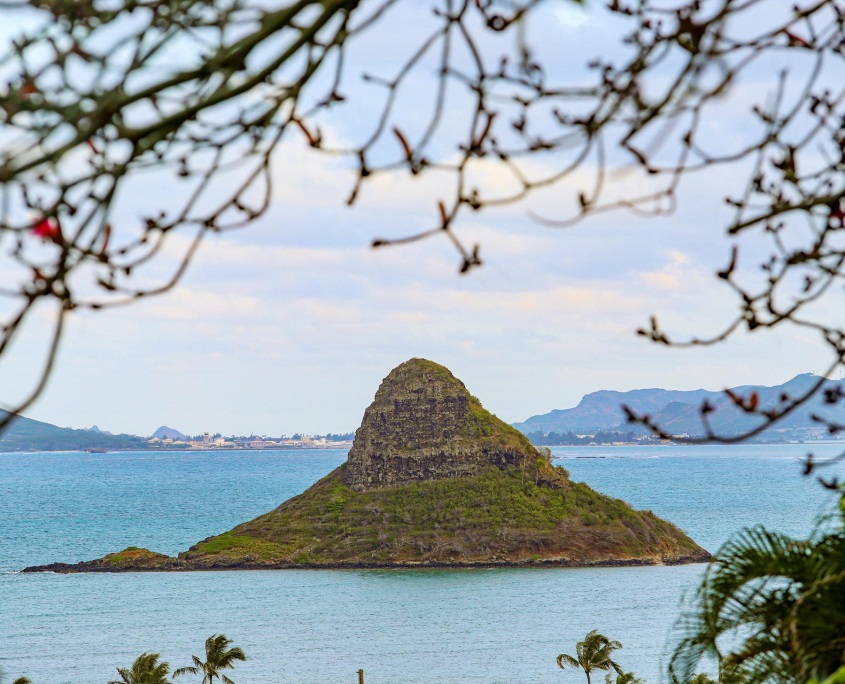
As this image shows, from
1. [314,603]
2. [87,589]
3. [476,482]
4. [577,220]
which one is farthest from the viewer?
[476,482]

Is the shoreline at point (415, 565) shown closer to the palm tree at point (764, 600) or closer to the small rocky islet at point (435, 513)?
the small rocky islet at point (435, 513)

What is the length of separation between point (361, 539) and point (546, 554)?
1293 cm

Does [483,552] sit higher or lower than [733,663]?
lower

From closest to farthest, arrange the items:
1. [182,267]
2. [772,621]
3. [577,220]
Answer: [182,267], [577,220], [772,621]

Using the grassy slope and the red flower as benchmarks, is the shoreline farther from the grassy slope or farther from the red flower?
the red flower

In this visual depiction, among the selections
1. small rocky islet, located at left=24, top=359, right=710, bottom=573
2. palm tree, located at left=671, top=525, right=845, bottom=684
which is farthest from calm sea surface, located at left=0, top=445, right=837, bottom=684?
palm tree, located at left=671, top=525, right=845, bottom=684

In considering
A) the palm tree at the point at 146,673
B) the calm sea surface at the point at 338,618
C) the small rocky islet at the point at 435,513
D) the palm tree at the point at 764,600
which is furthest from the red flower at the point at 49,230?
the small rocky islet at the point at 435,513

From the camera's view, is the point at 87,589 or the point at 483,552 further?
the point at 483,552

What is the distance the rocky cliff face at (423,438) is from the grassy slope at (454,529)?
4.29 ft

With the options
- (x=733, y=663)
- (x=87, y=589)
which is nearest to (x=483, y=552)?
(x=87, y=589)

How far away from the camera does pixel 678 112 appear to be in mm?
3172

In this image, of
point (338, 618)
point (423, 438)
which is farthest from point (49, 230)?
point (423, 438)

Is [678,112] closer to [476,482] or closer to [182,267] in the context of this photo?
[182,267]

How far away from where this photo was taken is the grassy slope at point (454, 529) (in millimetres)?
75688
